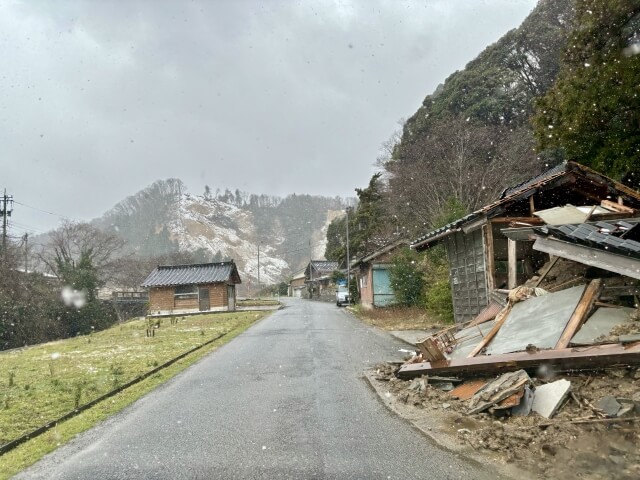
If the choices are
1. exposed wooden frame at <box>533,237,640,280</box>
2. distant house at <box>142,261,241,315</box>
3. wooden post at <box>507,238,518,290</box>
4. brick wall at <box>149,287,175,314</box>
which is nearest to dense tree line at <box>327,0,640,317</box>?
wooden post at <box>507,238,518,290</box>

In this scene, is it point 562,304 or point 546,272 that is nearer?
point 562,304

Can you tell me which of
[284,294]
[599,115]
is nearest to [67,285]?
[599,115]

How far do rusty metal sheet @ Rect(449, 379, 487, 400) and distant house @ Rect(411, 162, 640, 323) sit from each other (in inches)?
133

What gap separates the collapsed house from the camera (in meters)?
5.46

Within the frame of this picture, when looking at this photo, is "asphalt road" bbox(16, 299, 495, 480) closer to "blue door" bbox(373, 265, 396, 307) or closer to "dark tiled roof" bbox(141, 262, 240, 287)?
"blue door" bbox(373, 265, 396, 307)

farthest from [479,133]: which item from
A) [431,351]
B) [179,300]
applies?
[179,300]

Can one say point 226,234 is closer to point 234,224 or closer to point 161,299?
point 234,224

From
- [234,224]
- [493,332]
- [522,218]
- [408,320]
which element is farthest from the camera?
[234,224]

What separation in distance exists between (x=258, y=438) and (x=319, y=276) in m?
71.7

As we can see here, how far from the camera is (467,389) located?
6.29m

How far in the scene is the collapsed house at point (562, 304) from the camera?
5465mm

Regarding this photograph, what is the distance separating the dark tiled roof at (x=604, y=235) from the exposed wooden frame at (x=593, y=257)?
60 millimetres

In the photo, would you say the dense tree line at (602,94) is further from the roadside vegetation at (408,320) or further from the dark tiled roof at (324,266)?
the dark tiled roof at (324,266)

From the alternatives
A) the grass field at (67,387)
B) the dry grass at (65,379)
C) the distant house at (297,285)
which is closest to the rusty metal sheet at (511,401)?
the grass field at (67,387)
